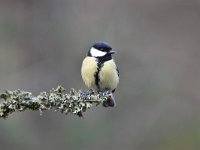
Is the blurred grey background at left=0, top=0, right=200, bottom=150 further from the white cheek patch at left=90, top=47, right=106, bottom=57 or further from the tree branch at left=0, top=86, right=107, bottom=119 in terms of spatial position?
the tree branch at left=0, top=86, right=107, bottom=119

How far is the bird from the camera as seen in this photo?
13.3ft

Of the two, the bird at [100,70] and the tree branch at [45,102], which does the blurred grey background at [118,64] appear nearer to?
the bird at [100,70]

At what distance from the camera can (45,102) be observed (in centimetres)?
242

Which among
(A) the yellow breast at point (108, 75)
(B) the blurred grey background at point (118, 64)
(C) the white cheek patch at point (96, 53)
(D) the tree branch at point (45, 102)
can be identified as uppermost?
(B) the blurred grey background at point (118, 64)

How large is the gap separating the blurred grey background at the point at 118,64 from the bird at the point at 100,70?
366cm

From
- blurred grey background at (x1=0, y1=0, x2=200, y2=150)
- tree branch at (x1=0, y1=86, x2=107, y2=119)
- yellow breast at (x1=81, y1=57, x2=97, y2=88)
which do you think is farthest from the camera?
blurred grey background at (x1=0, y1=0, x2=200, y2=150)

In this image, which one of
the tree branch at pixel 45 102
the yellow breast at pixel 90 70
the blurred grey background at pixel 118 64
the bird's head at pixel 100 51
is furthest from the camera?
the blurred grey background at pixel 118 64

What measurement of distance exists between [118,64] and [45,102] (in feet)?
20.4

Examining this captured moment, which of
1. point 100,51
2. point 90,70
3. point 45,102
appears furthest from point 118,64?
point 45,102

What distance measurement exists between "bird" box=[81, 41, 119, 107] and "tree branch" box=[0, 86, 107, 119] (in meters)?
1.45

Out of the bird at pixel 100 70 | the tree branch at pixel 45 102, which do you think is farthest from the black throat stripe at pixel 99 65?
the tree branch at pixel 45 102

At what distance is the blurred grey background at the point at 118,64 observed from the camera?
826cm

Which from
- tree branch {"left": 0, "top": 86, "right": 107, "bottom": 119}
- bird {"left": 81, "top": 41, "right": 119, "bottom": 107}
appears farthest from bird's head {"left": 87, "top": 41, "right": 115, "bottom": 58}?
tree branch {"left": 0, "top": 86, "right": 107, "bottom": 119}

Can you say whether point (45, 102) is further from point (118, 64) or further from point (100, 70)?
point (118, 64)
